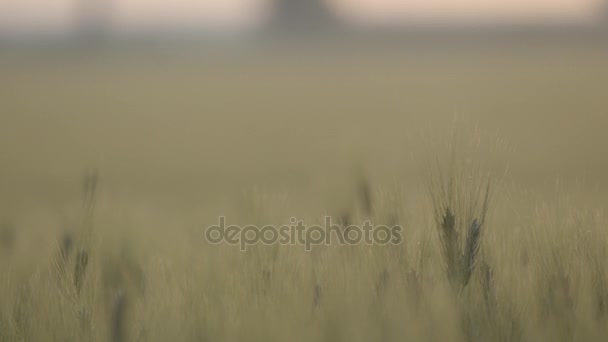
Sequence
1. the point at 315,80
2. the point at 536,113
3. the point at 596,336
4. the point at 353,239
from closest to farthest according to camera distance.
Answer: the point at 596,336, the point at 353,239, the point at 536,113, the point at 315,80

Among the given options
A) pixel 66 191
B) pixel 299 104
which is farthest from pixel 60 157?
pixel 299 104

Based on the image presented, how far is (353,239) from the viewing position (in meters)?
1.04

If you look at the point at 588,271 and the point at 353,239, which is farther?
the point at 353,239

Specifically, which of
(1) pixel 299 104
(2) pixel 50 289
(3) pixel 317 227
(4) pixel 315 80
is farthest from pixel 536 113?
(4) pixel 315 80

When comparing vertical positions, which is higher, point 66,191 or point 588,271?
point 66,191

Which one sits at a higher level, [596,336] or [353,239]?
[353,239]

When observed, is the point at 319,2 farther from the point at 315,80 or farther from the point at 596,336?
the point at 596,336

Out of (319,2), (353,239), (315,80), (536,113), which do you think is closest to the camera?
(353,239)

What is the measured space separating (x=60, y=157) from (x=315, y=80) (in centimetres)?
665

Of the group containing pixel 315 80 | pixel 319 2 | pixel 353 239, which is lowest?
pixel 353 239

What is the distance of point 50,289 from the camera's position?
3.08 ft

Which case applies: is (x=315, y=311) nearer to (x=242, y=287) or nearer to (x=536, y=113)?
(x=242, y=287)

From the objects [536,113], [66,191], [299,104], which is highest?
[299,104]

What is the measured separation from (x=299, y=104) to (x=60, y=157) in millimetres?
3880
